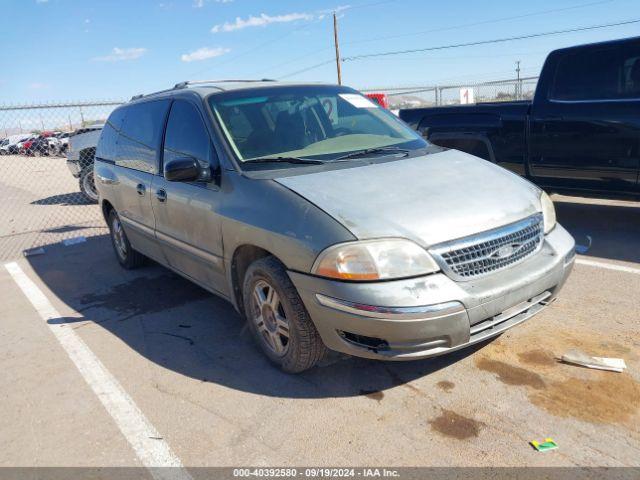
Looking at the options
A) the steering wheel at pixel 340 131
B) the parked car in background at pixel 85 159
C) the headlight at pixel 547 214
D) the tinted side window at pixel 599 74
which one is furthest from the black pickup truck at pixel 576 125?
the parked car in background at pixel 85 159

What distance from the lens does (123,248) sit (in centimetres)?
595

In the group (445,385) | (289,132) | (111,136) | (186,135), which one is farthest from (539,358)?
(111,136)

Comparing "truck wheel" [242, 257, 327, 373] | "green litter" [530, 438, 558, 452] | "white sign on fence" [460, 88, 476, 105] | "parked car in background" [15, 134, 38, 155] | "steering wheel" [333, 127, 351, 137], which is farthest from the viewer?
"parked car in background" [15, 134, 38, 155]

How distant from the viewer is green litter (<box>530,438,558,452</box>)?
256 cm

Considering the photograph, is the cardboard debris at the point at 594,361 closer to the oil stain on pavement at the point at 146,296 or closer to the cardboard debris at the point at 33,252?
the oil stain on pavement at the point at 146,296

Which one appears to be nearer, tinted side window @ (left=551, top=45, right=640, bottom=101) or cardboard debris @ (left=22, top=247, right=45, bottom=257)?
tinted side window @ (left=551, top=45, right=640, bottom=101)

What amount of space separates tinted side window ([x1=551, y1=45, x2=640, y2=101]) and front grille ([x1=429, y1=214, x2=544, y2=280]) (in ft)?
10.8

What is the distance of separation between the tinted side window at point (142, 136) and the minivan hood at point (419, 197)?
181cm

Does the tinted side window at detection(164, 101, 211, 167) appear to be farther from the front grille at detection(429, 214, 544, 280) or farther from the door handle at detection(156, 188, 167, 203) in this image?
the front grille at detection(429, 214, 544, 280)

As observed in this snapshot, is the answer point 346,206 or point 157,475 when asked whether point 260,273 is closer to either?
point 346,206

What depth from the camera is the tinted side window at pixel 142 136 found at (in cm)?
460

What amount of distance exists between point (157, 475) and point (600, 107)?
5324 millimetres

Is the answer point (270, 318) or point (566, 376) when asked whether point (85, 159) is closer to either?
point (270, 318)

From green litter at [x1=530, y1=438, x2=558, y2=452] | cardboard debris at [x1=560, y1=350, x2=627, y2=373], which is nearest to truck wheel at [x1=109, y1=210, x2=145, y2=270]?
cardboard debris at [x1=560, y1=350, x2=627, y2=373]
